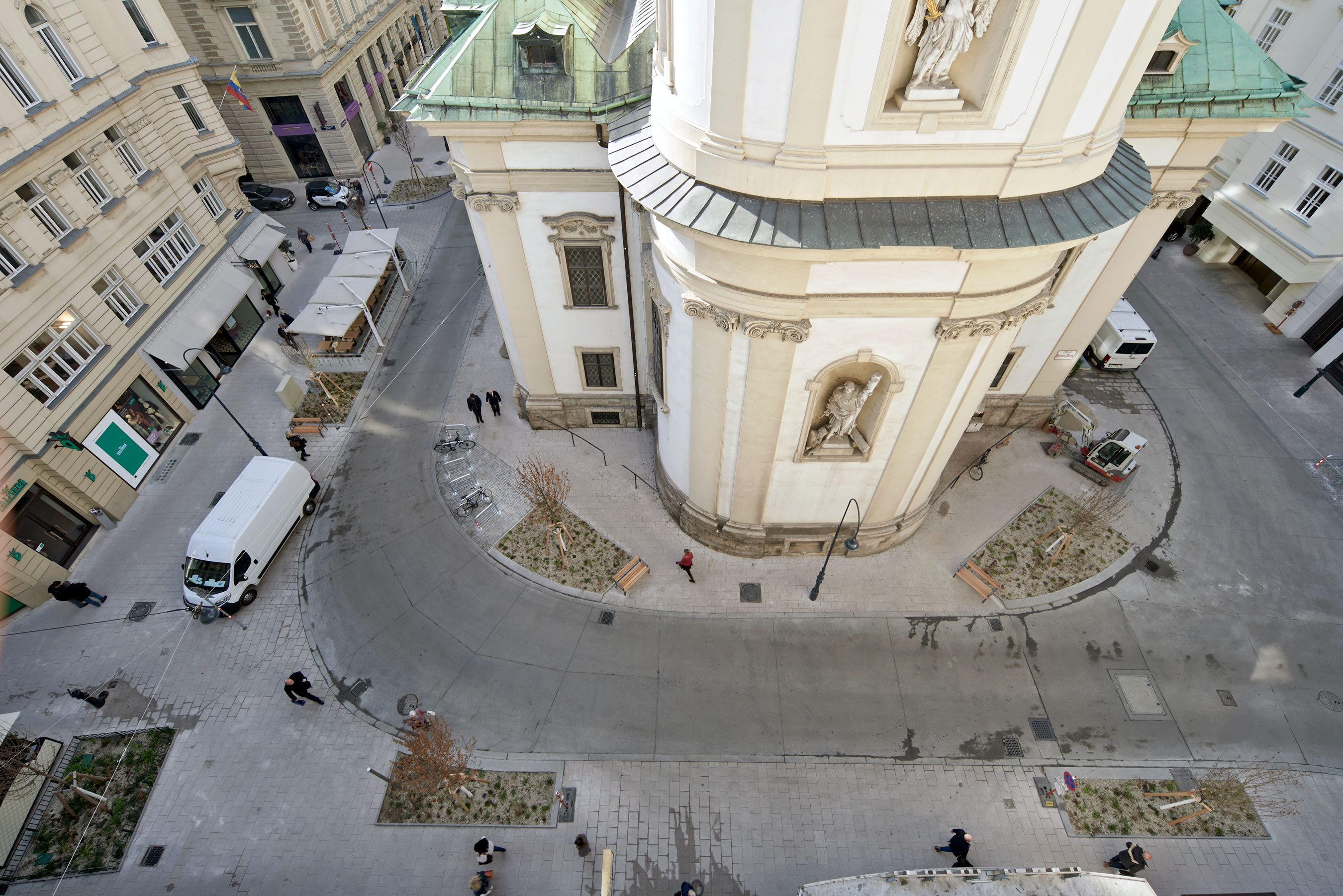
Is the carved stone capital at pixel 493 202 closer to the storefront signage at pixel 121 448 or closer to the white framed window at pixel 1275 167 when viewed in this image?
the storefront signage at pixel 121 448

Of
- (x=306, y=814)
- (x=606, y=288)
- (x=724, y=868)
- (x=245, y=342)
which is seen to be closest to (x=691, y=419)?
(x=606, y=288)

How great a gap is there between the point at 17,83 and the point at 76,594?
16.9 m

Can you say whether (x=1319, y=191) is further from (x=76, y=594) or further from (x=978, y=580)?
(x=76, y=594)

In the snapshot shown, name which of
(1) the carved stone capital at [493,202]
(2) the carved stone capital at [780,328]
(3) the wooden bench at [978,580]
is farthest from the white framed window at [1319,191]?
(1) the carved stone capital at [493,202]

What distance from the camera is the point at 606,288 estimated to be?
21.2 meters

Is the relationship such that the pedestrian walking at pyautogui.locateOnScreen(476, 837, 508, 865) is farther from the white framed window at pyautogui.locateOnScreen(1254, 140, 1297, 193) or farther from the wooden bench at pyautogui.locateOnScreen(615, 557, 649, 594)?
the white framed window at pyautogui.locateOnScreen(1254, 140, 1297, 193)

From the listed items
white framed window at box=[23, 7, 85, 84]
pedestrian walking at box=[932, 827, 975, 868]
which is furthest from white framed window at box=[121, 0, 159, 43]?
pedestrian walking at box=[932, 827, 975, 868]

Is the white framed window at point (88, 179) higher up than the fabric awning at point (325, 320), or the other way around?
the fabric awning at point (325, 320)

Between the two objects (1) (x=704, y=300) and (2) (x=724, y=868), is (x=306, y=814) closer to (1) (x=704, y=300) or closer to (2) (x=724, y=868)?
(2) (x=724, y=868)

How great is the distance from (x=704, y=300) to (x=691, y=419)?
426 centimetres

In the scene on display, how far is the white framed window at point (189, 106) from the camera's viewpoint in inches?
1057

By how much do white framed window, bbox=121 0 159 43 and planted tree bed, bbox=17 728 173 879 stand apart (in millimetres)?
27119

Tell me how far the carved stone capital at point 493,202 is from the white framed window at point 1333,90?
34.4m

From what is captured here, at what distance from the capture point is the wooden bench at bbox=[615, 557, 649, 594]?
65.9 ft
